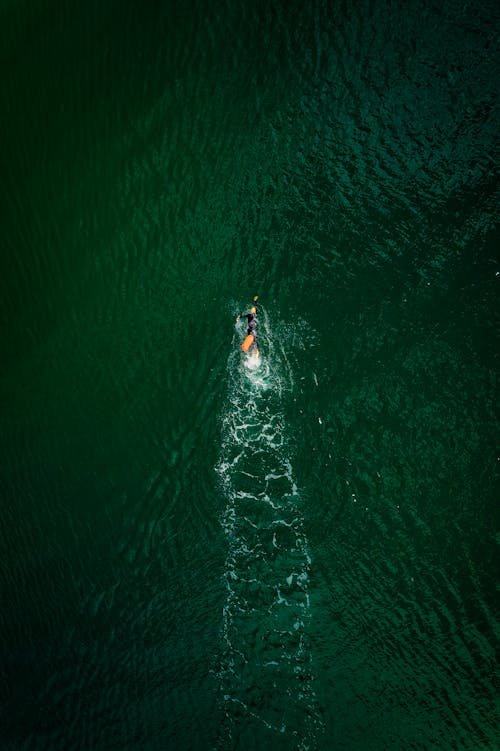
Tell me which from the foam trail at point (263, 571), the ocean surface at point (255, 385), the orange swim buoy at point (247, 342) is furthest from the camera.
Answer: the orange swim buoy at point (247, 342)

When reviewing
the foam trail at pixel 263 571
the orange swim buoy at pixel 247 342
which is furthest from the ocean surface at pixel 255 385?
the orange swim buoy at pixel 247 342

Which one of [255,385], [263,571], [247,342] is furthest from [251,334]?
[263,571]

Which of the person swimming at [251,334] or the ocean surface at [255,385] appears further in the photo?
the person swimming at [251,334]

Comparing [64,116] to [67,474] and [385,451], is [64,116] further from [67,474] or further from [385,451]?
[385,451]

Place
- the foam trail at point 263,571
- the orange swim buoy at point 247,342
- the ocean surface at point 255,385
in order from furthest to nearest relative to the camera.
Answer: the orange swim buoy at point 247,342, the ocean surface at point 255,385, the foam trail at point 263,571

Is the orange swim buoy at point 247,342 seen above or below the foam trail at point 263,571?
above

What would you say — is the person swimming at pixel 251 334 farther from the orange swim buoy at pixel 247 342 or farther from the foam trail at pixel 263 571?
the foam trail at pixel 263 571

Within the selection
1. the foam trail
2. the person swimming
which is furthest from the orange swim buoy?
the foam trail

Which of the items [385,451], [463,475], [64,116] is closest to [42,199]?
[64,116]
